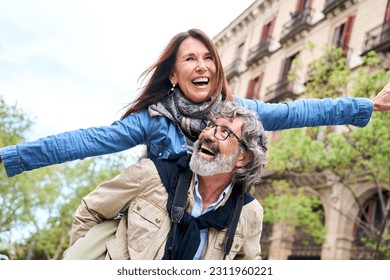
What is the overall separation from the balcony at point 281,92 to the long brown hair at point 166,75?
56.3 ft

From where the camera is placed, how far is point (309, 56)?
2030 cm

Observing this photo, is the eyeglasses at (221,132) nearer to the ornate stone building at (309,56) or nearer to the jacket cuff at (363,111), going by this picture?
the jacket cuff at (363,111)

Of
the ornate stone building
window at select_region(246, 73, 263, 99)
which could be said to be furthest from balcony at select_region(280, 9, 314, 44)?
window at select_region(246, 73, 263, 99)

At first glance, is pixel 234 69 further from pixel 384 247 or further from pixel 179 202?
pixel 179 202

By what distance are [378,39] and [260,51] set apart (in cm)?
762

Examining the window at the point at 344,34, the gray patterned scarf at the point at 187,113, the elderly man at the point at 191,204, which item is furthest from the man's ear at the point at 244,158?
the window at the point at 344,34

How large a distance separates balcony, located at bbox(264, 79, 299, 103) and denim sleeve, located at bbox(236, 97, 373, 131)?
17162 mm

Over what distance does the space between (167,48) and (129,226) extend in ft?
3.16

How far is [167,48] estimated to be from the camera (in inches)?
119

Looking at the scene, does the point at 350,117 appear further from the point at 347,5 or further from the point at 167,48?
the point at 347,5

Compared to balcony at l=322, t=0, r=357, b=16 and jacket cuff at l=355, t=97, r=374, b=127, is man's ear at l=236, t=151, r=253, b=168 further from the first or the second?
balcony at l=322, t=0, r=357, b=16

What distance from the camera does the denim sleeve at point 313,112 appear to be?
9.29 ft

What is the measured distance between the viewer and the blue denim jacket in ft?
8.13
